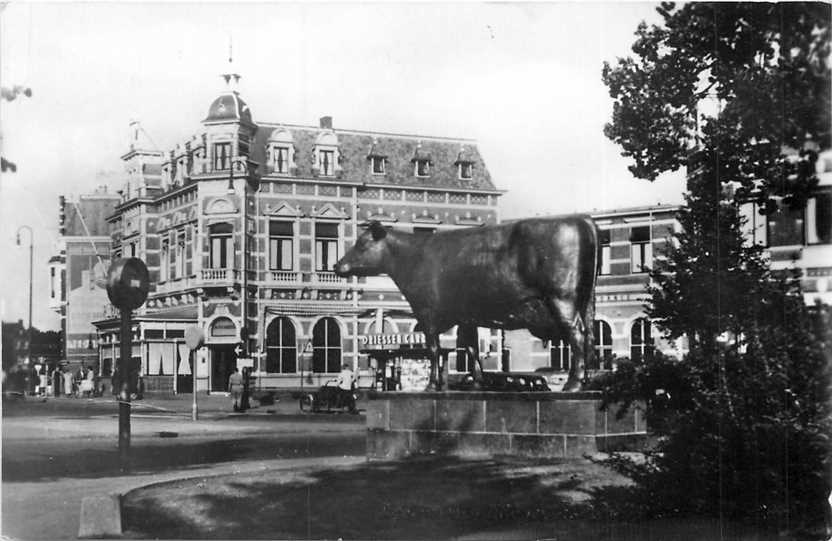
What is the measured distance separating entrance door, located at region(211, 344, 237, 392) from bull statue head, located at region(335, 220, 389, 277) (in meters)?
7.73

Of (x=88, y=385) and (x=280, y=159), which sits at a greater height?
(x=280, y=159)

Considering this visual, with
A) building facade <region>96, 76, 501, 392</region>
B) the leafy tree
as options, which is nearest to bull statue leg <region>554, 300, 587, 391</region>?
the leafy tree

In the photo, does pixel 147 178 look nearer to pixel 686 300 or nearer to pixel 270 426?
pixel 270 426

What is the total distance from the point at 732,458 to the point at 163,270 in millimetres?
13368

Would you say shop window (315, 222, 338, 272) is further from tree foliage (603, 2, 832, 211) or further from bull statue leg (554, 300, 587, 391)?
bull statue leg (554, 300, 587, 391)

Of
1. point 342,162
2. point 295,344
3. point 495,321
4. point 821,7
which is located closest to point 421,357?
point 295,344

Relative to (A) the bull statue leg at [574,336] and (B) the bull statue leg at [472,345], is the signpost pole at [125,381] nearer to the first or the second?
(B) the bull statue leg at [472,345]

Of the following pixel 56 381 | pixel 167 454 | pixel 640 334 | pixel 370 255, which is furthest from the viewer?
pixel 640 334

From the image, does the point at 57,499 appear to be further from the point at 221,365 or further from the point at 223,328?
the point at 221,365

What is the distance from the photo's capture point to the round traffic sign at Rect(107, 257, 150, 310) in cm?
1003

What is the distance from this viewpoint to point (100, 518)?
7391 millimetres

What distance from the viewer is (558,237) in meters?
10.5

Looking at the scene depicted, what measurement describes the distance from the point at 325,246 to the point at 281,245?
3.92 ft

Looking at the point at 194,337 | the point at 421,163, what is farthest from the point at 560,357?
the point at 194,337
